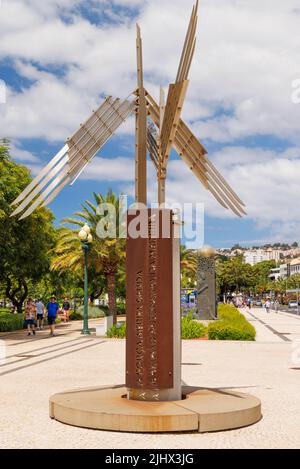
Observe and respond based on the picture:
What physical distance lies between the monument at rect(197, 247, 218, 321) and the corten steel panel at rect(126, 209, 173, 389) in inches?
1081

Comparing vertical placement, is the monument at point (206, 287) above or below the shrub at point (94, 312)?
above

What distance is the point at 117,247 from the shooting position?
89.2 ft

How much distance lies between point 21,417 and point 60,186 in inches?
122

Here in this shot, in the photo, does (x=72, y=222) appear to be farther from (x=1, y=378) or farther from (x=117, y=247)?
(x=1, y=378)

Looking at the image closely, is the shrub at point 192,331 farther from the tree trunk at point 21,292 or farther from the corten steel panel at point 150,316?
the tree trunk at point 21,292

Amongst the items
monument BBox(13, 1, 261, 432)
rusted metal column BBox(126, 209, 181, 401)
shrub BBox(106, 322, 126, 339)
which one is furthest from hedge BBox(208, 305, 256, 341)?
rusted metal column BBox(126, 209, 181, 401)

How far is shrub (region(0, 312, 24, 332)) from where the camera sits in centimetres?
2762

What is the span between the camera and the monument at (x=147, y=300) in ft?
22.0

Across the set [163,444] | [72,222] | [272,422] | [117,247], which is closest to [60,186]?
[163,444]

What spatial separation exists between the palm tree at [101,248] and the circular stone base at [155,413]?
19.1 metres

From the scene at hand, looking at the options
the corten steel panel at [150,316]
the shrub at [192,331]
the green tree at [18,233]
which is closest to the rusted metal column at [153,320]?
the corten steel panel at [150,316]

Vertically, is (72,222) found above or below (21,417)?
above

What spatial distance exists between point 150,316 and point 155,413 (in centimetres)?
135

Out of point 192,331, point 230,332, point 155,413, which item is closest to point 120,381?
point 155,413
